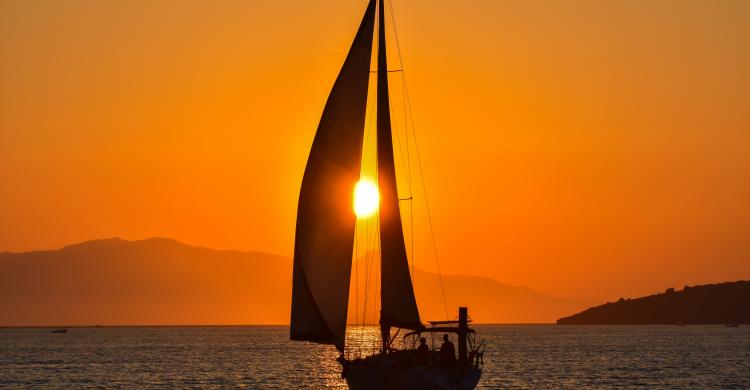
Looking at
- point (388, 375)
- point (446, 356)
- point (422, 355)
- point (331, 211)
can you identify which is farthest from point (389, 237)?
point (446, 356)

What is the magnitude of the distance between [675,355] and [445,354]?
3406 inches

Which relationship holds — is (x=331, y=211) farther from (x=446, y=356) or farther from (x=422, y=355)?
(x=446, y=356)

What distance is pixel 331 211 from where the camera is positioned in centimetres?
4409

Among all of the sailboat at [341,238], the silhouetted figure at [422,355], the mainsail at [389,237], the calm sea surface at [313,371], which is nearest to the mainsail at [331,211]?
the sailboat at [341,238]

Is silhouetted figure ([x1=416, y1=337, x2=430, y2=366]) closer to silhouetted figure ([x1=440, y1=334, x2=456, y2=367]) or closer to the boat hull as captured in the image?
the boat hull

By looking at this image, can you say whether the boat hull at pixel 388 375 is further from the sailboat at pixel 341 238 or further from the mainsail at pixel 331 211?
the mainsail at pixel 331 211

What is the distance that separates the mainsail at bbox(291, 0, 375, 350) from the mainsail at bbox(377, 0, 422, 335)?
3.27 metres

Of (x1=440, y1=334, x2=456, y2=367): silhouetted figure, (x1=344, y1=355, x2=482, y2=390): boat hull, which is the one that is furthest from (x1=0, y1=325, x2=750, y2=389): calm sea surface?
(x1=344, y1=355, x2=482, y2=390): boat hull

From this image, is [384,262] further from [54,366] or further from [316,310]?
[54,366]

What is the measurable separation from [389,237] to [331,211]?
4.45 meters

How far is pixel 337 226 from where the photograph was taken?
44188 mm

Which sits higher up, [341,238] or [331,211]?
[331,211]

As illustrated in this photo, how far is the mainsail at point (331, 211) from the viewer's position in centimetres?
4319

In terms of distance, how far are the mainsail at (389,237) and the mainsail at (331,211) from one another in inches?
129
